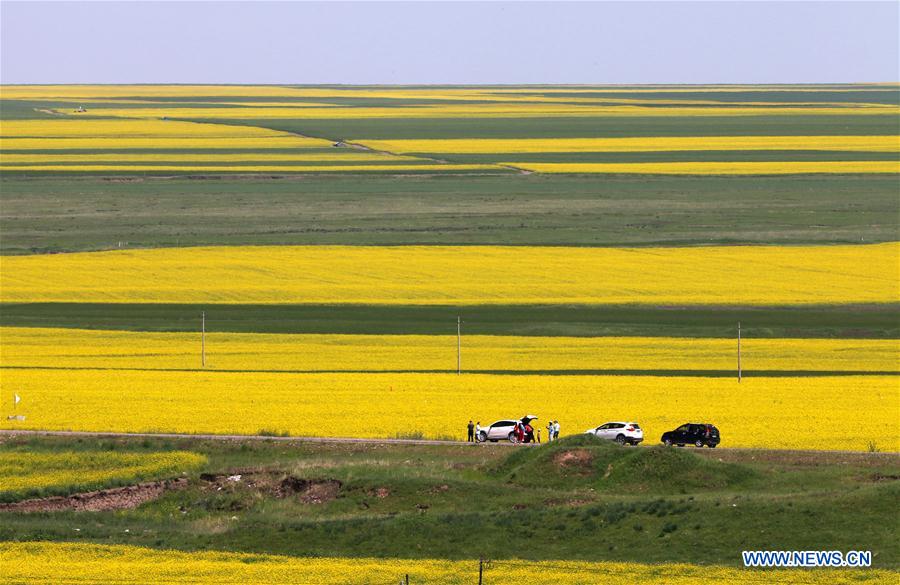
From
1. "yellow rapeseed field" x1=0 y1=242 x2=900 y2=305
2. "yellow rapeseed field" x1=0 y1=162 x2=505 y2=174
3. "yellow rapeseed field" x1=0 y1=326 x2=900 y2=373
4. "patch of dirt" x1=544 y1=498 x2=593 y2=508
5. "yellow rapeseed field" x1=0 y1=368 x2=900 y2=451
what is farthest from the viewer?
"yellow rapeseed field" x1=0 y1=162 x2=505 y2=174

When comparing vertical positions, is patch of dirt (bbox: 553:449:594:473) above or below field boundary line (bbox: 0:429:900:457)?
below

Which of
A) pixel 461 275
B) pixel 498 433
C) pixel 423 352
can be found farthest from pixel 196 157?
pixel 498 433

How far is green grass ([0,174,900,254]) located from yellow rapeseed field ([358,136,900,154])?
33976mm

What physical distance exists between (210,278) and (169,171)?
230 feet

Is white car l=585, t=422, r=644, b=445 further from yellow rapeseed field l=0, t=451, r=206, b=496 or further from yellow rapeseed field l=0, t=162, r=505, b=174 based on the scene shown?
yellow rapeseed field l=0, t=162, r=505, b=174

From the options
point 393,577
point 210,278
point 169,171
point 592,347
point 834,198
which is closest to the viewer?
point 393,577

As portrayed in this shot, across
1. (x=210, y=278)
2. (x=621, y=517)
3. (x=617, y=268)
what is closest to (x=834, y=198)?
(x=617, y=268)

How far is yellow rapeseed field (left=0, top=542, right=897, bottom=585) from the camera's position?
113 ft

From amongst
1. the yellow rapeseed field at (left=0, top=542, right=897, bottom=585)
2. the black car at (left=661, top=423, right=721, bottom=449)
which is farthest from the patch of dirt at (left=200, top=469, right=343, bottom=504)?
the black car at (left=661, top=423, right=721, bottom=449)

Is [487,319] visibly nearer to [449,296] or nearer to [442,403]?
[449,296]

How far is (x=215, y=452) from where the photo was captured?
49.1 metres

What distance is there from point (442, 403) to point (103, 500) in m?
15.4

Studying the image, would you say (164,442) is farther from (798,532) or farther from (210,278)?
(210,278)

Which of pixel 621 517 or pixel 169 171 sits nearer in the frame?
pixel 621 517
